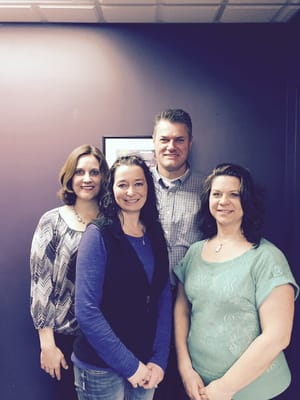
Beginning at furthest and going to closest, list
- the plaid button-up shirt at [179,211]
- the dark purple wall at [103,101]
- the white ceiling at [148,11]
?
the dark purple wall at [103,101], the white ceiling at [148,11], the plaid button-up shirt at [179,211]

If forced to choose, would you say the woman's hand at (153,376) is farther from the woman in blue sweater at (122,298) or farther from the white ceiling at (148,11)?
the white ceiling at (148,11)

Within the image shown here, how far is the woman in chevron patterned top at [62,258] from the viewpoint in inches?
82.3

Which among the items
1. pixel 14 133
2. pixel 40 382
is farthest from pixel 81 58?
pixel 40 382

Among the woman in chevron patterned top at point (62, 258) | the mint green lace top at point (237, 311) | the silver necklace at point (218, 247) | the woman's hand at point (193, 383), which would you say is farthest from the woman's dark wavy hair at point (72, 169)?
the woman's hand at point (193, 383)

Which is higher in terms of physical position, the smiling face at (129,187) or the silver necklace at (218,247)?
the smiling face at (129,187)

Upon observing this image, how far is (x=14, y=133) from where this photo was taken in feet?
8.68

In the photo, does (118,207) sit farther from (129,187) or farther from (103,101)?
(103,101)

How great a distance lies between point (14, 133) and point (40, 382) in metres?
1.54

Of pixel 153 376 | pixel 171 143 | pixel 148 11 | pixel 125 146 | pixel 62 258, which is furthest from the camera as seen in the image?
pixel 125 146

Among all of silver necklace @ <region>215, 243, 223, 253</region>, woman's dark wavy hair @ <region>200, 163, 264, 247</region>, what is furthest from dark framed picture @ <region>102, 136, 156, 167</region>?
silver necklace @ <region>215, 243, 223, 253</region>

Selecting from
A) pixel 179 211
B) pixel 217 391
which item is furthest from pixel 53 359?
pixel 179 211

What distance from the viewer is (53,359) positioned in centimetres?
214

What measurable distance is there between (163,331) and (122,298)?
304 millimetres

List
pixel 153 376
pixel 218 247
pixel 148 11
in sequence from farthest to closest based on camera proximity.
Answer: pixel 148 11 → pixel 218 247 → pixel 153 376
